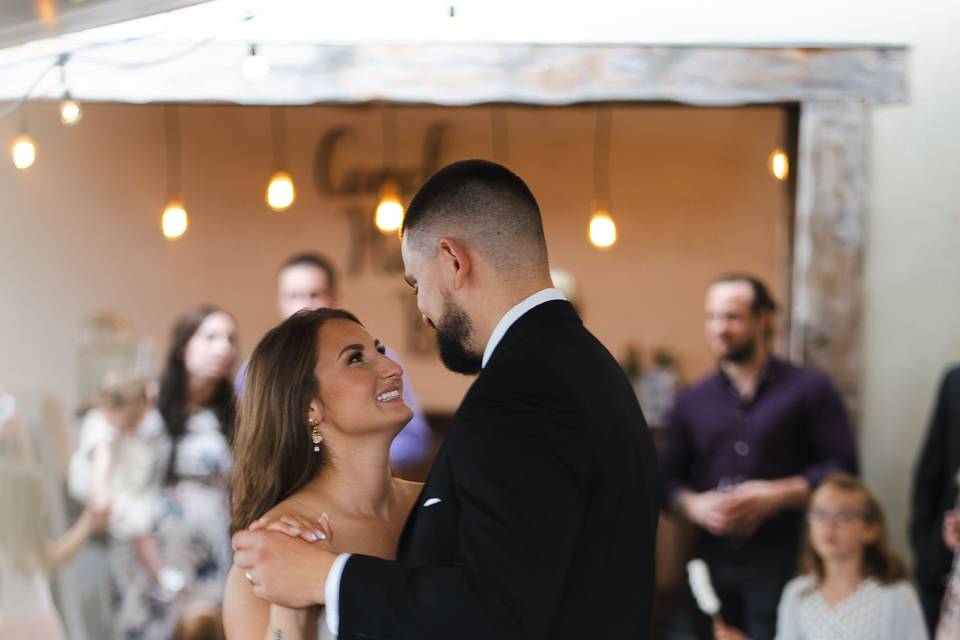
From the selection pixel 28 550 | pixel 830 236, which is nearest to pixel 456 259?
pixel 830 236

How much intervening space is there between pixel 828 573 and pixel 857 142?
1.75 meters

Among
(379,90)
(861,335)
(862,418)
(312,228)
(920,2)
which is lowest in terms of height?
(862,418)

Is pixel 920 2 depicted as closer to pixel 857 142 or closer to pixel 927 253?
pixel 857 142

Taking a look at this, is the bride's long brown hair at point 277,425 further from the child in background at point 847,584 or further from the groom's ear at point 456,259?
the child in background at point 847,584

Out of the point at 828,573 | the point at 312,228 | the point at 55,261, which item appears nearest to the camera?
the point at 828,573

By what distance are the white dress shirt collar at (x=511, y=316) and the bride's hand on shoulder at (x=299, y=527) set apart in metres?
0.42

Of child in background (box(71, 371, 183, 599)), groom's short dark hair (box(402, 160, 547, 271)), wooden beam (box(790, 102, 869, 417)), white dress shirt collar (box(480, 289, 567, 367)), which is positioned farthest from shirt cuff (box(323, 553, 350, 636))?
wooden beam (box(790, 102, 869, 417))

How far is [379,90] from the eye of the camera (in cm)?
498

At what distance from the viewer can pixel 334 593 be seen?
6.68 ft

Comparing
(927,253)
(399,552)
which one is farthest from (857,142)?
(399,552)

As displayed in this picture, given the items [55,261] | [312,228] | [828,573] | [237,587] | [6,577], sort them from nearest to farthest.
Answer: [237,587]
[828,573]
[6,577]
[55,261]
[312,228]

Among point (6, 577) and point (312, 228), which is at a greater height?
point (312, 228)

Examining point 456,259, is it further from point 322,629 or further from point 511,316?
point 322,629

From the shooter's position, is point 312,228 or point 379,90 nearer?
point 379,90
